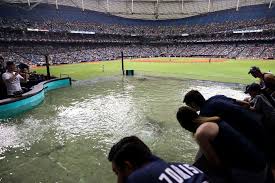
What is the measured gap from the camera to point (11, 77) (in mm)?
11320

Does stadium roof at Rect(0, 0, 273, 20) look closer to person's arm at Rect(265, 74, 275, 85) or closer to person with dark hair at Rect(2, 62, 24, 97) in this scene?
person with dark hair at Rect(2, 62, 24, 97)

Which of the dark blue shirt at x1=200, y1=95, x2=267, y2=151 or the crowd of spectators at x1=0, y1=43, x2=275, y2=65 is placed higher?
the dark blue shirt at x1=200, y1=95, x2=267, y2=151

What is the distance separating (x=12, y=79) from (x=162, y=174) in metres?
11.3

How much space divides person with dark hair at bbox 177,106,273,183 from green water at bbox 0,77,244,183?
11.3ft

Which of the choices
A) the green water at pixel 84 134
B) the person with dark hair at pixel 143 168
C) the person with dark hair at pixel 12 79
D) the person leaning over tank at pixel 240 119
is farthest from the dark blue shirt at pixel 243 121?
the person with dark hair at pixel 12 79

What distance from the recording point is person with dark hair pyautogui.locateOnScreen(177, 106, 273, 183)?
9.61ft

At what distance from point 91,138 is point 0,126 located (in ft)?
13.9

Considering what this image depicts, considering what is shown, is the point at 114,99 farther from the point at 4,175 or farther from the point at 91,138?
the point at 4,175

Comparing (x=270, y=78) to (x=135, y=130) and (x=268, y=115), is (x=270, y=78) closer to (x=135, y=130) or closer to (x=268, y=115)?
(x=268, y=115)

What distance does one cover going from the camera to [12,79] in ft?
37.7

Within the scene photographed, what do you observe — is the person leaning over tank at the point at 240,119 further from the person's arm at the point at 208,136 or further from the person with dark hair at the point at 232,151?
the person's arm at the point at 208,136

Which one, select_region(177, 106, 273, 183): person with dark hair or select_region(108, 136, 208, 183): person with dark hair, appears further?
select_region(177, 106, 273, 183): person with dark hair

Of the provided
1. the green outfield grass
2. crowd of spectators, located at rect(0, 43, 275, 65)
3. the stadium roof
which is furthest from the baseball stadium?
the stadium roof

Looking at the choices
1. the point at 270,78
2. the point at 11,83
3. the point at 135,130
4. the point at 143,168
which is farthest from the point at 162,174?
the point at 11,83
